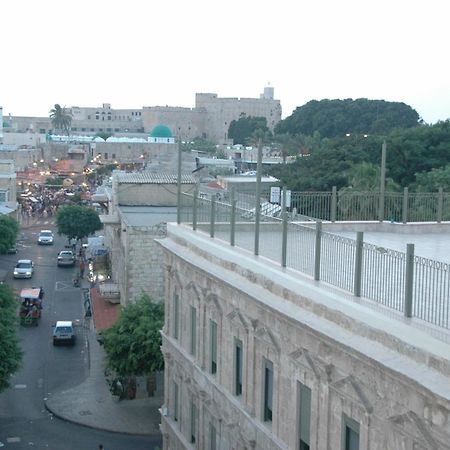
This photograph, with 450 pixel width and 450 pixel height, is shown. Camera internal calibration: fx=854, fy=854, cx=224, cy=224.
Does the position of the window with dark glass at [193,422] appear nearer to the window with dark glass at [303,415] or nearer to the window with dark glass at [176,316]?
the window with dark glass at [176,316]

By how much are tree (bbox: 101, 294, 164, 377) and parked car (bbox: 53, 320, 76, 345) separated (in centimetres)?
697

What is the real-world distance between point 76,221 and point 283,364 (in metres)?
47.8

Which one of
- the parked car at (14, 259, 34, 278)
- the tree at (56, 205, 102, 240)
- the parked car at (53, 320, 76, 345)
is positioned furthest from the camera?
the tree at (56, 205, 102, 240)

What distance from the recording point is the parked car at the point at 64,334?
33.1 metres

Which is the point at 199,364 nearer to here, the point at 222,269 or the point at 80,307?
the point at 222,269

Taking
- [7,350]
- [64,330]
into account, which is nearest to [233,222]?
[7,350]

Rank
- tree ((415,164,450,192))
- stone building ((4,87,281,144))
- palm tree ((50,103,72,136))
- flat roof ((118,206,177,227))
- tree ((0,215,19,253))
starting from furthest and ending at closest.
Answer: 1. stone building ((4,87,281,144))
2. palm tree ((50,103,72,136))
3. tree ((0,215,19,253))
4. tree ((415,164,450,192))
5. flat roof ((118,206,177,227))

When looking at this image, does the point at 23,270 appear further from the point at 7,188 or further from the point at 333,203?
the point at 333,203

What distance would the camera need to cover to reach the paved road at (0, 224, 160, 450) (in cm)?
2308

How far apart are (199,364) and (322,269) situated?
16.5 ft

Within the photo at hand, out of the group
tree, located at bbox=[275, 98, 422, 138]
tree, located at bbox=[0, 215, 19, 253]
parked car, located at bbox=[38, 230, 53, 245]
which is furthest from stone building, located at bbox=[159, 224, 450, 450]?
tree, located at bbox=[275, 98, 422, 138]

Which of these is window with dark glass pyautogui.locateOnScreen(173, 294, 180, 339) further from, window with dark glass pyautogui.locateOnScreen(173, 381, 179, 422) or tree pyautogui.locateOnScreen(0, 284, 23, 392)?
tree pyautogui.locateOnScreen(0, 284, 23, 392)

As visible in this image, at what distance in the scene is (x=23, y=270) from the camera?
155 ft

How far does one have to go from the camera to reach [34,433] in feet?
77.2
